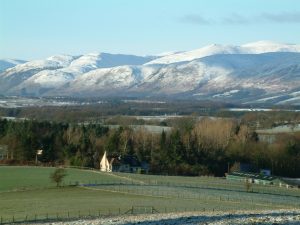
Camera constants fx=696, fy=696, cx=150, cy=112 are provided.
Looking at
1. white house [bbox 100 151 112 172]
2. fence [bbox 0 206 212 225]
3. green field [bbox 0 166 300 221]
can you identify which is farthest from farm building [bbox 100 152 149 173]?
fence [bbox 0 206 212 225]

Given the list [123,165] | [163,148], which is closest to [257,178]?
[163,148]

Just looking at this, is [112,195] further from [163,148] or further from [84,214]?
[163,148]

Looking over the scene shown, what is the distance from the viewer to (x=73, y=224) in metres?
27.2

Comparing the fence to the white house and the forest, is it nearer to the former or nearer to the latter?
the white house

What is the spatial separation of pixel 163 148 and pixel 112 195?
110ft

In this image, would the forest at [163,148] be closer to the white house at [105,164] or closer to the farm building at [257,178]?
the white house at [105,164]

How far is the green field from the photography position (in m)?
36.3

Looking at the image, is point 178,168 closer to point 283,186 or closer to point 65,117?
point 283,186


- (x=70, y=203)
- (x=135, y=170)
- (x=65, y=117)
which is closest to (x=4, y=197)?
(x=70, y=203)

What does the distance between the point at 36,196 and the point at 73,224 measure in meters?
17.5

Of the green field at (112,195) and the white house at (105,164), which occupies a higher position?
the white house at (105,164)

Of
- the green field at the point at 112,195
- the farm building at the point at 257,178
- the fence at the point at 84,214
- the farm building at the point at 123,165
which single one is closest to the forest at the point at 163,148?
the farm building at the point at 123,165

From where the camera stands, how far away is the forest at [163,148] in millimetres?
77000

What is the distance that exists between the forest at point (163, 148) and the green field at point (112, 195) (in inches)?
537
